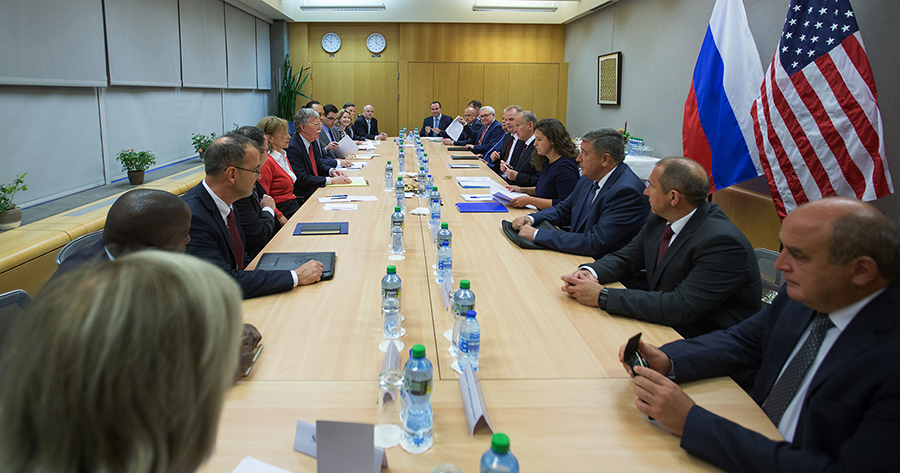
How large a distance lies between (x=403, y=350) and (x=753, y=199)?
184 inches

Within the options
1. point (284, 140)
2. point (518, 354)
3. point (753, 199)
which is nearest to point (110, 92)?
point (284, 140)

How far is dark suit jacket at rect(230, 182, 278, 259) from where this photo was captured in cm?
354

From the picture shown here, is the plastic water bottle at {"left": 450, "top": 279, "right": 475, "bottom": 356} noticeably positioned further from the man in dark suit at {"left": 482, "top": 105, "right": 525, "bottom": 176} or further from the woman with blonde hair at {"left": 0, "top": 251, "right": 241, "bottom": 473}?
the man in dark suit at {"left": 482, "top": 105, "right": 525, "bottom": 176}

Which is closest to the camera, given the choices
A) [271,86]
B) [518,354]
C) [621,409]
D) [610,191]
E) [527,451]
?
[527,451]

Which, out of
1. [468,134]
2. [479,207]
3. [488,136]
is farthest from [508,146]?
[479,207]

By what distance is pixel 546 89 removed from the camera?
12102 millimetres

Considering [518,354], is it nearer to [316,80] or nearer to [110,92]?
[110,92]

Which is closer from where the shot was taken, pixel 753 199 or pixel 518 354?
pixel 518 354

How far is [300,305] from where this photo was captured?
229 centimetres

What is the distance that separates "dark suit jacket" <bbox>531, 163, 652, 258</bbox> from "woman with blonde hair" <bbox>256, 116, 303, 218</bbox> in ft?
8.55

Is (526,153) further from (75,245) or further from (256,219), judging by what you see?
(75,245)

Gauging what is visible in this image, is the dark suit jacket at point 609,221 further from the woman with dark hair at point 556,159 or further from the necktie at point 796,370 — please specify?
the necktie at point 796,370

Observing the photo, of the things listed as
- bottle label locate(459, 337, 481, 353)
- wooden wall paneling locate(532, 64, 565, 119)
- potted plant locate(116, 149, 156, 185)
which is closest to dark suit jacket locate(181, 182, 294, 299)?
bottle label locate(459, 337, 481, 353)

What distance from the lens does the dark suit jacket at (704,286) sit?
2.18 m
